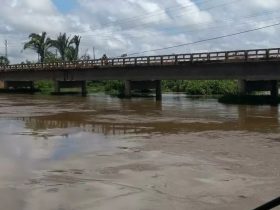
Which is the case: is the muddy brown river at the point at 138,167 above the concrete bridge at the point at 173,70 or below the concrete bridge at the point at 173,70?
below

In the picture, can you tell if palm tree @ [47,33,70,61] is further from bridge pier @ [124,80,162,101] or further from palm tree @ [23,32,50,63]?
bridge pier @ [124,80,162,101]

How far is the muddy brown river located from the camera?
10.3 metres

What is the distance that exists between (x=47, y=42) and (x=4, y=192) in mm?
99262

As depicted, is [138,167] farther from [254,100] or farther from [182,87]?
[182,87]

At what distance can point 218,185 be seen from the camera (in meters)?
11.7

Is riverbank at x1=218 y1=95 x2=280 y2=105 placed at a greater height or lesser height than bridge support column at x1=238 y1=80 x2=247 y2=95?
lesser

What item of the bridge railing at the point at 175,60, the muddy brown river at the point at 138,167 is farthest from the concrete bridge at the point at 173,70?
the muddy brown river at the point at 138,167

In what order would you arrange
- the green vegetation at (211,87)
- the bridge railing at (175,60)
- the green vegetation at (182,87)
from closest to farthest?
the bridge railing at (175,60) → the green vegetation at (211,87) → the green vegetation at (182,87)

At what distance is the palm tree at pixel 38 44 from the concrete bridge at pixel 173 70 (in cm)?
3031

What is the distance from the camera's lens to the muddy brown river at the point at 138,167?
1027cm

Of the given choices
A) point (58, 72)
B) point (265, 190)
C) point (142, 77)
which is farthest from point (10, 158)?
point (58, 72)

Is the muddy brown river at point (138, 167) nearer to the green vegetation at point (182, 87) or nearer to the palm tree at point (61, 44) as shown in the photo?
the green vegetation at point (182, 87)

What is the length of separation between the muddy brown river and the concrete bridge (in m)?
19.8

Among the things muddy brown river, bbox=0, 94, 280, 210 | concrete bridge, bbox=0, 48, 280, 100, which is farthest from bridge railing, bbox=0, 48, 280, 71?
muddy brown river, bbox=0, 94, 280, 210
